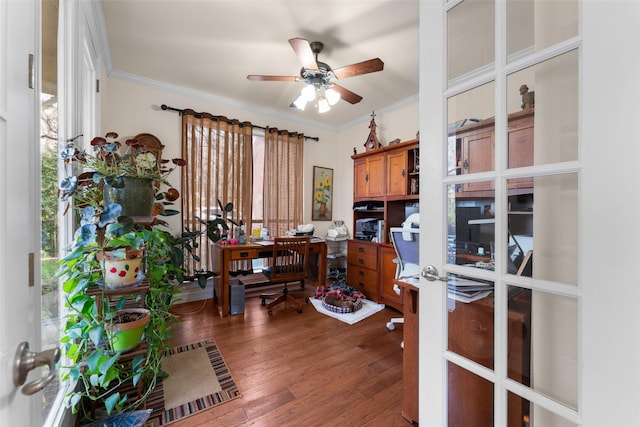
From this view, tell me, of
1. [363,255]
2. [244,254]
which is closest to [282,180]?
[244,254]

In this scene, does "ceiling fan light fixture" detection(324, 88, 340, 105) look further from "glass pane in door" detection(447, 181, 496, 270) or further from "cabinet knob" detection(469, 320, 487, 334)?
"cabinet knob" detection(469, 320, 487, 334)

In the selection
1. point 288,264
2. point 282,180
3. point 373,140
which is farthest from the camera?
point 282,180

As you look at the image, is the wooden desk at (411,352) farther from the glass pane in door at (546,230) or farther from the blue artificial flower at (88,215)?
the blue artificial flower at (88,215)

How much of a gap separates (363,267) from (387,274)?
1.32 ft

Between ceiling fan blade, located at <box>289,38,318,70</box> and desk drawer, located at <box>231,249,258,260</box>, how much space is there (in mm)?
1898

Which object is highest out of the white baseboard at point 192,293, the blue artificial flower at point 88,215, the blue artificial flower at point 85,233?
the blue artificial flower at point 88,215

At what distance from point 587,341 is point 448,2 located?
1.27 m

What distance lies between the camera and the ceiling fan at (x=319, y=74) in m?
1.94

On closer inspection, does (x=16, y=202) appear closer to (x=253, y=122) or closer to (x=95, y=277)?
(x=95, y=277)

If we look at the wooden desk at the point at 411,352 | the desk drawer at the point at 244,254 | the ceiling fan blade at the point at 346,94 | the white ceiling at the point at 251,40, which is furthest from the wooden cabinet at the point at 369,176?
the wooden desk at the point at 411,352

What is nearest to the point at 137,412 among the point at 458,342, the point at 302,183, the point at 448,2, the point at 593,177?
the point at 458,342

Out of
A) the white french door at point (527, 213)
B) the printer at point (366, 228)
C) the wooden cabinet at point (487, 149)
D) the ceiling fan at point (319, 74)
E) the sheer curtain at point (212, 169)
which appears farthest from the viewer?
the printer at point (366, 228)

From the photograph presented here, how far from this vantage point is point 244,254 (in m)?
2.78

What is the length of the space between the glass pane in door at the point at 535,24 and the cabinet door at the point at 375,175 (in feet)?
7.75
